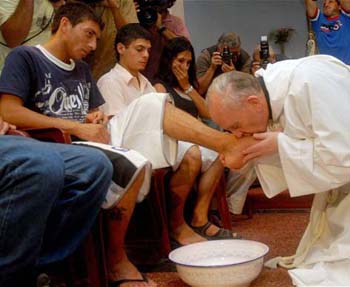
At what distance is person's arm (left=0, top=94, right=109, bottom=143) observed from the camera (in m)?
1.80

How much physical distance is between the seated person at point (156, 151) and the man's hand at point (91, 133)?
0.19 meters

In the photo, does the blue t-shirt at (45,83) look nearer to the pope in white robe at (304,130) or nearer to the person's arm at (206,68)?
the pope in white robe at (304,130)

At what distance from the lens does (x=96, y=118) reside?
6.48 feet

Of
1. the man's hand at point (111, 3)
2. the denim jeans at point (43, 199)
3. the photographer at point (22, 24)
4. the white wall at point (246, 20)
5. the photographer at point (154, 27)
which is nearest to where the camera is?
the denim jeans at point (43, 199)

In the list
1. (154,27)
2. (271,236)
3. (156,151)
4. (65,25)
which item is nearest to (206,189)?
(271,236)

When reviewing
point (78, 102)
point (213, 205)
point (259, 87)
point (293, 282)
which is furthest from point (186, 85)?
point (293, 282)

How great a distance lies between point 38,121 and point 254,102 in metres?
0.73

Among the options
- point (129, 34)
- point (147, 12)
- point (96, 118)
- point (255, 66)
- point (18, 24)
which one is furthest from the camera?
point (255, 66)

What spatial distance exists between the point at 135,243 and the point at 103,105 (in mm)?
595

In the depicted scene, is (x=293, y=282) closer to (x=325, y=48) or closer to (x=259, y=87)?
(x=259, y=87)

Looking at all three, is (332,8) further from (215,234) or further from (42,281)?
(42,281)

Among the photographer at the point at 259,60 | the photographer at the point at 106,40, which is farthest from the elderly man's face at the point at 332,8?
the photographer at the point at 106,40

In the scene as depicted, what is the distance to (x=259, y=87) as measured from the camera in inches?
62.6

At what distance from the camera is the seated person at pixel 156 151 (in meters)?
2.18
